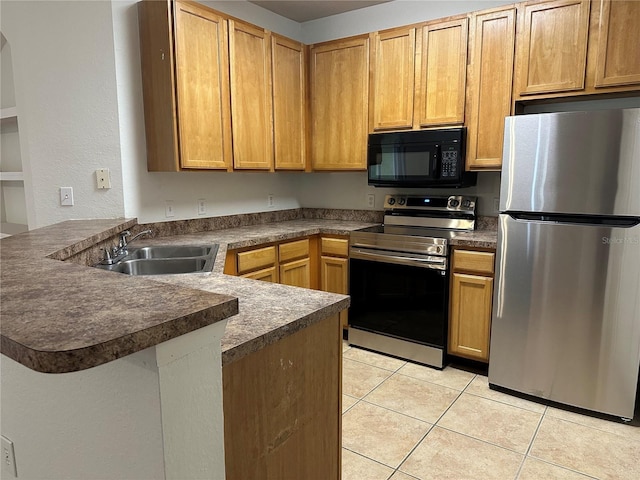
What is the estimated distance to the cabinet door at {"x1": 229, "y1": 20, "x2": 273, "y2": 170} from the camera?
294 cm

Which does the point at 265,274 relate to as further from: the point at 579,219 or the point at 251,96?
the point at 579,219

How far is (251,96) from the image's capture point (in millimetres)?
3088

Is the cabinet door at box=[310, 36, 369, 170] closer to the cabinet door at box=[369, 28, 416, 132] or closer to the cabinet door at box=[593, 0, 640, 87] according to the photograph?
the cabinet door at box=[369, 28, 416, 132]

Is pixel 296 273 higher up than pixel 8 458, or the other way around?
pixel 296 273

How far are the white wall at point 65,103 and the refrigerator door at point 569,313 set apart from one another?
2393 mm

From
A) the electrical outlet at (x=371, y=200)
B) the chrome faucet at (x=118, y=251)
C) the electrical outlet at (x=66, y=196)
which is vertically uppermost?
the electrical outlet at (x=66, y=196)

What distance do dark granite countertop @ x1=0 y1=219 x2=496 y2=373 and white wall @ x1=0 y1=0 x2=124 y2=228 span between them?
105cm

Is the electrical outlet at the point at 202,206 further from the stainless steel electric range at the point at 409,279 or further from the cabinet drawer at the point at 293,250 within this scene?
the stainless steel electric range at the point at 409,279

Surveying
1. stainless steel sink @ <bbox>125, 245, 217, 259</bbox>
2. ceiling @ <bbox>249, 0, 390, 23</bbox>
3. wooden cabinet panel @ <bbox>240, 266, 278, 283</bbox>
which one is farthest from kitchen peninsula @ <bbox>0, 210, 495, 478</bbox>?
ceiling @ <bbox>249, 0, 390, 23</bbox>

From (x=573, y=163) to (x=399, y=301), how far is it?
4.42 feet

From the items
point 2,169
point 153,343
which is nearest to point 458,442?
point 153,343

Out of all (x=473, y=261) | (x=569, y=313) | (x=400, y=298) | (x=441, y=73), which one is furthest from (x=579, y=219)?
(x=441, y=73)

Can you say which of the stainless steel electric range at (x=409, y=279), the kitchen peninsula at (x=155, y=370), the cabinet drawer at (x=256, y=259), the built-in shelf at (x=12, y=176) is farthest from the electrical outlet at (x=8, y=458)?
the stainless steel electric range at (x=409, y=279)

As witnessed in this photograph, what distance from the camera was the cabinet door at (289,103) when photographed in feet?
10.8
